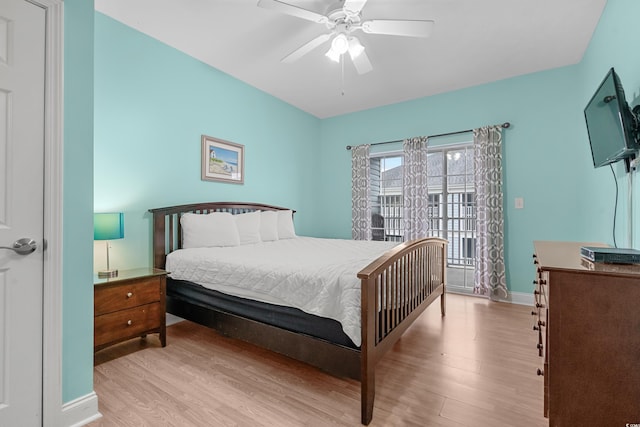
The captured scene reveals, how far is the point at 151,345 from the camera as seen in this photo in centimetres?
244

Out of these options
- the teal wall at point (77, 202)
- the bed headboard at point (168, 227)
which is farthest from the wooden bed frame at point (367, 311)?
the teal wall at point (77, 202)

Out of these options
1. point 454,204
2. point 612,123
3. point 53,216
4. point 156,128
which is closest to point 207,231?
point 156,128

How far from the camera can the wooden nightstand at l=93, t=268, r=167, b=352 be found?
2.06 metres

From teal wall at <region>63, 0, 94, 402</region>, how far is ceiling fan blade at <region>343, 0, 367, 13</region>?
1553 mm

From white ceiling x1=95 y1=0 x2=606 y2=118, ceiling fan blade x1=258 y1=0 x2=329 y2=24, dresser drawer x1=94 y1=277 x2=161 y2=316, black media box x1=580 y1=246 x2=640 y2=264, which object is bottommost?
dresser drawer x1=94 y1=277 x2=161 y2=316

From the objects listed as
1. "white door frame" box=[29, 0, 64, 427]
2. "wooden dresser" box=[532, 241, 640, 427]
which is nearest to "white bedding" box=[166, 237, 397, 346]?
"wooden dresser" box=[532, 241, 640, 427]

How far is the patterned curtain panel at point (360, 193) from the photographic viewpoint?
4.64m

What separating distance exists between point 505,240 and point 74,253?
4.20m

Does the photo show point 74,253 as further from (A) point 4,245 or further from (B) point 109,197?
(B) point 109,197

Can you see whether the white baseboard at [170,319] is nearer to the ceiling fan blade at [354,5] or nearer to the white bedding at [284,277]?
the white bedding at [284,277]

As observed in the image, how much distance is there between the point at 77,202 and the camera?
1.51 meters

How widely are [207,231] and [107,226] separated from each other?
2.84ft

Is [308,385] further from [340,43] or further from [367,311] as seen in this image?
[340,43]

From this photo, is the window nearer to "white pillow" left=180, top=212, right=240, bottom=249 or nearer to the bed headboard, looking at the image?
"white pillow" left=180, top=212, right=240, bottom=249
